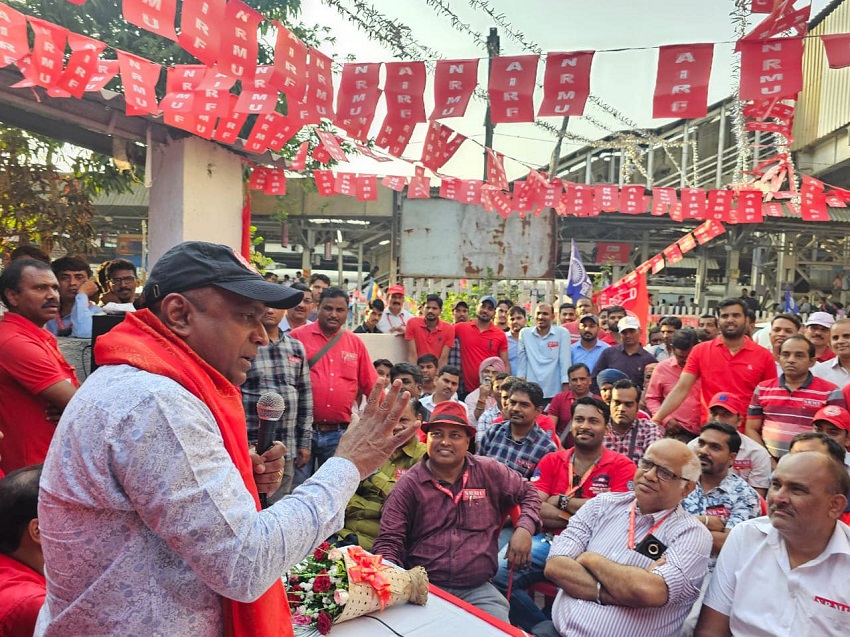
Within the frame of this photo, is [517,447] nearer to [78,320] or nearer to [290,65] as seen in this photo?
[78,320]

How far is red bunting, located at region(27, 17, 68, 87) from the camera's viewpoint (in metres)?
5.37

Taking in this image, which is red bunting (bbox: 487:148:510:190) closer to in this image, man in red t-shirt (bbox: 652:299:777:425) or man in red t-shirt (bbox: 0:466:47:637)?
man in red t-shirt (bbox: 652:299:777:425)

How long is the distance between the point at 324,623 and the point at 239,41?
15.4 ft

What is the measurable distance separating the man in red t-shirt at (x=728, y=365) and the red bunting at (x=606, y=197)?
561 centimetres

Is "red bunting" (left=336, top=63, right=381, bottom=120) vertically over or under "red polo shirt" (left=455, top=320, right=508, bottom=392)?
over

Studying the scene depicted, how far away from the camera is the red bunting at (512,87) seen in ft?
20.0

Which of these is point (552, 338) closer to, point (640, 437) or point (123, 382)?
point (640, 437)

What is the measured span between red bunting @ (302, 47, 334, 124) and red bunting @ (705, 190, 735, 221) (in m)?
6.90

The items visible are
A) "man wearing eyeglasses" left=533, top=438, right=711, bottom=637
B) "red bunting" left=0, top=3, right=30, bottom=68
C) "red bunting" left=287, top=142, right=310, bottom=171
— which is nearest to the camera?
"man wearing eyeglasses" left=533, top=438, right=711, bottom=637

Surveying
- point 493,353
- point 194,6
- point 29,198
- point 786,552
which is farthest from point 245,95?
point 786,552

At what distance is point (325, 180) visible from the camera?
10.2 meters

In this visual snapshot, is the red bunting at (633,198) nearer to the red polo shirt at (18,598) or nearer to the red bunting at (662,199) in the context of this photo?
the red bunting at (662,199)

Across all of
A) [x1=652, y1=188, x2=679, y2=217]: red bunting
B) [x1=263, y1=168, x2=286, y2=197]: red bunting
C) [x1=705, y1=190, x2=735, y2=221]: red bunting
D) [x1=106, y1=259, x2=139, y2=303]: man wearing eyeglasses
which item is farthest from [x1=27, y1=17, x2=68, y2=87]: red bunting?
[x1=705, y1=190, x2=735, y2=221]: red bunting

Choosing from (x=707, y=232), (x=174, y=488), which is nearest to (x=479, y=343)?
(x=174, y=488)
